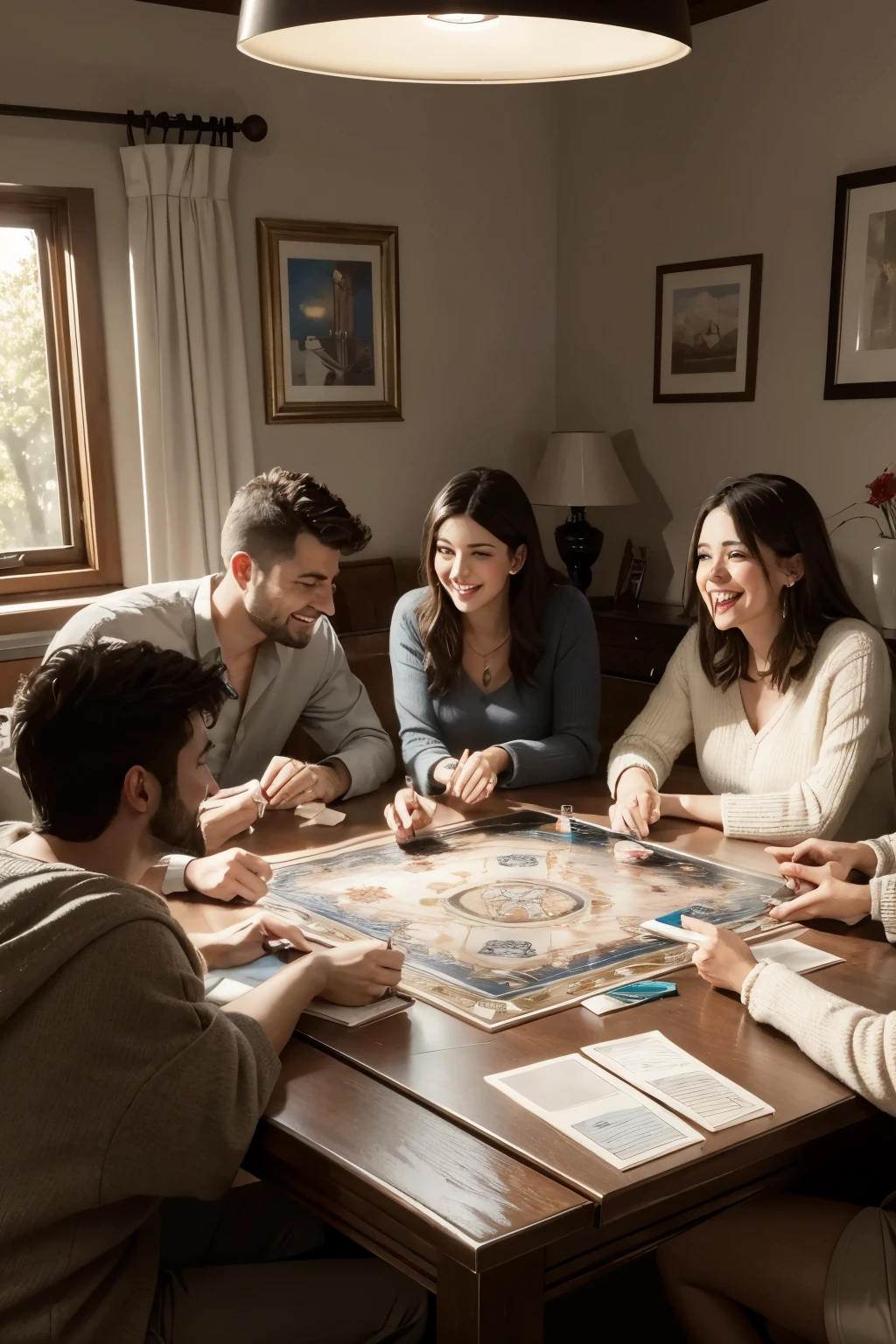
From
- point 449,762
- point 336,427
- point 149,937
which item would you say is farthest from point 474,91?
point 149,937

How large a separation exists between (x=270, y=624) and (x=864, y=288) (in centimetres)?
237

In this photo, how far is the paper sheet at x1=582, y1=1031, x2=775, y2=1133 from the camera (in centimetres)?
129

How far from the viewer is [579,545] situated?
4590 millimetres

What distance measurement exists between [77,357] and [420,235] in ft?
4.59

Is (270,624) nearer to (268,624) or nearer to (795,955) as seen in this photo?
(268,624)

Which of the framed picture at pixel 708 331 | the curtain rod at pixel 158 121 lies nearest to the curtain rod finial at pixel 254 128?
the curtain rod at pixel 158 121

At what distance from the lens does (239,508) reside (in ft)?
8.41

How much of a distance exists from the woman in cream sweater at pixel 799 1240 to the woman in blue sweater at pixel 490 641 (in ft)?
3.32

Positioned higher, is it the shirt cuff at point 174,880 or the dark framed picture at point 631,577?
the dark framed picture at point 631,577

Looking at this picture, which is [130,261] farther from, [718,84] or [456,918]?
[456,918]

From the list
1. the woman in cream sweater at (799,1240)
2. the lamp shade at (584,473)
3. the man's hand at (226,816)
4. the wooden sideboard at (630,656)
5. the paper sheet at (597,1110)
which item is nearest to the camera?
the paper sheet at (597,1110)

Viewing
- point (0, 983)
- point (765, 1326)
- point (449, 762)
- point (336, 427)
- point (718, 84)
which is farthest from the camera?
point (336, 427)

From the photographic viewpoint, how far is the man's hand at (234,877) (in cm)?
187

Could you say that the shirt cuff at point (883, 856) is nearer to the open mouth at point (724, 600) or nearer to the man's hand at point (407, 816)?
the open mouth at point (724, 600)
